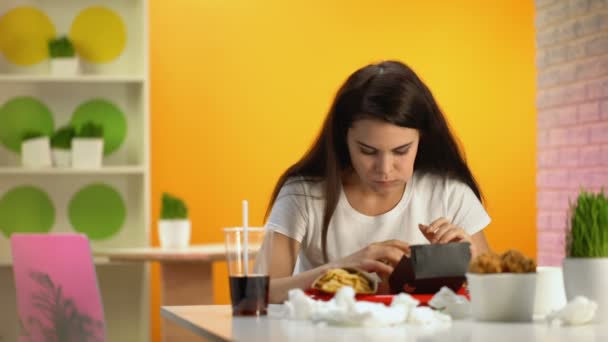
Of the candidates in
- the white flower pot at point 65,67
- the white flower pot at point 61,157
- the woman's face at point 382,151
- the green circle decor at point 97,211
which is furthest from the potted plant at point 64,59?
the woman's face at point 382,151

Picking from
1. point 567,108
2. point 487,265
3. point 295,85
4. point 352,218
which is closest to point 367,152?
point 352,218

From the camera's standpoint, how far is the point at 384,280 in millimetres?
2133

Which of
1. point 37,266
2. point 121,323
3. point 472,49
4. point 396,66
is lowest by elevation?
point 121,323

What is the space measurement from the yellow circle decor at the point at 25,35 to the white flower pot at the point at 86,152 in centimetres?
48

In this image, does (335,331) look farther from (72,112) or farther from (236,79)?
(236,79)

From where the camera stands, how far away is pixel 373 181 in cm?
241

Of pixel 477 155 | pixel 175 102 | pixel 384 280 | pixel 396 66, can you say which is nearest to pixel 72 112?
pixel 175 102

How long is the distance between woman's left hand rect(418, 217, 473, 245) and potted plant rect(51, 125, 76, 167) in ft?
10.3

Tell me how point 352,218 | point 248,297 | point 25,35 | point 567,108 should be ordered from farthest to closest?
point 25,35
point 567,108
point 352,218
point 248,297

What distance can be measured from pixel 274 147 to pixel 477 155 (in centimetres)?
117

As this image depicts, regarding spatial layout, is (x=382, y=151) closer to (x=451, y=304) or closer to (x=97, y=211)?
(x=451, y=304)

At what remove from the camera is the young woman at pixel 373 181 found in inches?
94.6

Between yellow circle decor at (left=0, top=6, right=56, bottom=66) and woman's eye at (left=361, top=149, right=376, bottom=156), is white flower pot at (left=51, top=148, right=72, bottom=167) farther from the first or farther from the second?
woman's eye at (left=361, top=149, right=376, bottom=156)

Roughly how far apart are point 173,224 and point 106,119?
731mm
